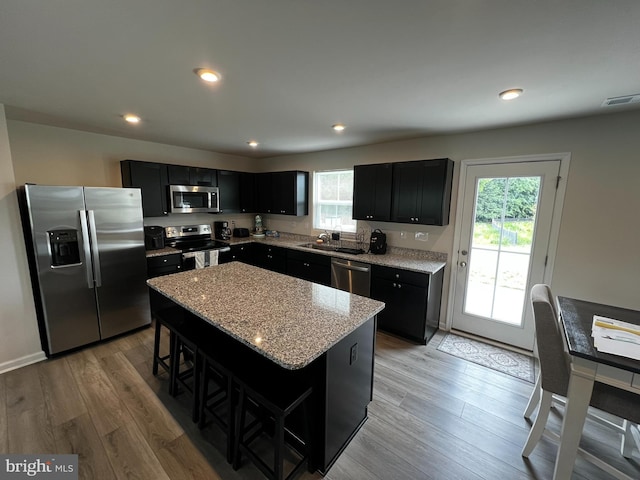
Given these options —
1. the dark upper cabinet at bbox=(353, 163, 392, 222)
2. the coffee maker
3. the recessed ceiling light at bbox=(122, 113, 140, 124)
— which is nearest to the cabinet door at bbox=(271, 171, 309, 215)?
the coffee maker

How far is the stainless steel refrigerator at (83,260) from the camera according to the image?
2488 mm

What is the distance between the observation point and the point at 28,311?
8.36ft

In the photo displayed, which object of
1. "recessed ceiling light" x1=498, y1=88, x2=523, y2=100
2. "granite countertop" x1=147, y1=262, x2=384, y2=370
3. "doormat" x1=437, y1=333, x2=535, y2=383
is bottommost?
"doormat" x1=437, y1=333, x2=535, y2=383

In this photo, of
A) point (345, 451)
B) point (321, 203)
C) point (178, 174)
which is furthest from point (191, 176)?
point (345, 451)

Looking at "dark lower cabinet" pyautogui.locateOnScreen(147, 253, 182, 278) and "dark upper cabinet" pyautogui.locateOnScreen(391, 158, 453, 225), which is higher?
"dark upper cabinet" pyautogui.locateOnScreen(391, 158, 453, 225)

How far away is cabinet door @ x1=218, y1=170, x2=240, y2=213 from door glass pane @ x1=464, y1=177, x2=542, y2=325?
12.4 feet

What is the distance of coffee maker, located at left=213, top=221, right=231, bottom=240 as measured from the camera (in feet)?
15.4

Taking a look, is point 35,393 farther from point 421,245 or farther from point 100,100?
point 421,245

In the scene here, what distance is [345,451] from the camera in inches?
67.9

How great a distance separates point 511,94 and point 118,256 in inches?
159

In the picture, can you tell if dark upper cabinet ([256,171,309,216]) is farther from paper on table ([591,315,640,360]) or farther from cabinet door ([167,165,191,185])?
paper on table ([591,315,640,360])

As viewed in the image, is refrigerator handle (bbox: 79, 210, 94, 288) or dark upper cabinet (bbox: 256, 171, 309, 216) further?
dark upper cabinet (bbox: 256, 171, 309, 216)

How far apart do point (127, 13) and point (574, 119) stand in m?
3.47
